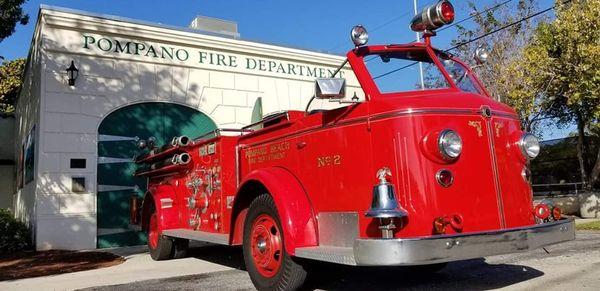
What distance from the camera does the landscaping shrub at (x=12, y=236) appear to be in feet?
36.0

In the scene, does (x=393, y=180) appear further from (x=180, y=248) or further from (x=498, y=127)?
(x=180, y=248)

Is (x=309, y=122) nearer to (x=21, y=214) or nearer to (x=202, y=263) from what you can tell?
(x=202, y=263)

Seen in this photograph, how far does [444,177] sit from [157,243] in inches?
225

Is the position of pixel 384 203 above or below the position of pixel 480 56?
below

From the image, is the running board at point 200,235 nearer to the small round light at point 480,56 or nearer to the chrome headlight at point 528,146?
the chrome headlight at point 528,146

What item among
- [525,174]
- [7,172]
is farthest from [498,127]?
[7,172]

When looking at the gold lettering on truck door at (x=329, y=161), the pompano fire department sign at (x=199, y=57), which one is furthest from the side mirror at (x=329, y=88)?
the pompano fire department sign at (x=199, y=57)

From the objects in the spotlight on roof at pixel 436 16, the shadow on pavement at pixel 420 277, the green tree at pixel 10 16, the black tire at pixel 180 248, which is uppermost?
the green tree at pixel 10 16

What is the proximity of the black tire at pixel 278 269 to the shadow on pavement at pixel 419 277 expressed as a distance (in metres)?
0.16

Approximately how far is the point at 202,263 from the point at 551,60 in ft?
31.5

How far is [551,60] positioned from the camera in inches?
505

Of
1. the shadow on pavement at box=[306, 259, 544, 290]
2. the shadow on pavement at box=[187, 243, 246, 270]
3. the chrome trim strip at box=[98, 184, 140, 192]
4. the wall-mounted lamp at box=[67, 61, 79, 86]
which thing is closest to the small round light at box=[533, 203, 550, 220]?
the shadow on pavement at box=[306, 259, 544, 290]

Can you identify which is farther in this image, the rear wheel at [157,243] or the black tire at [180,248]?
the black tire at [180,248]

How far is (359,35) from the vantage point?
518 centimetres
